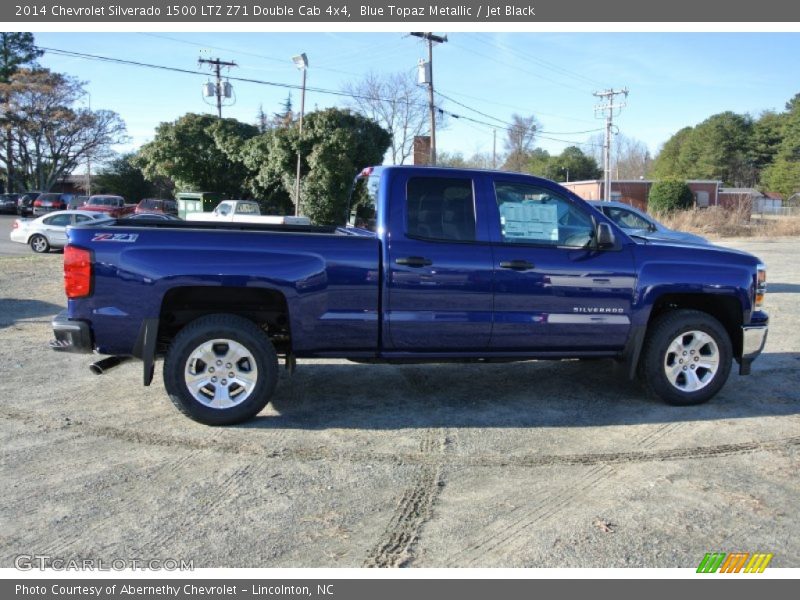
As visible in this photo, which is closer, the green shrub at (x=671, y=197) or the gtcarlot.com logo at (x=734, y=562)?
the gtcarlot.com logo at (x=734, y=562)

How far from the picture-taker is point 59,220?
21812mm

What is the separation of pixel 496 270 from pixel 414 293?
27.2 inches

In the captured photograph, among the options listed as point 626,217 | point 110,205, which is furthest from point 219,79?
point 626,217

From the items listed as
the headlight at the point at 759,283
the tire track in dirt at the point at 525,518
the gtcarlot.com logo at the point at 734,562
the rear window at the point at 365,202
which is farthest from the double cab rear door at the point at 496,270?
the gtcarlot.com logo at the point at 734,562

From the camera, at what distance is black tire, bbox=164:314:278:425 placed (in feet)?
16.2

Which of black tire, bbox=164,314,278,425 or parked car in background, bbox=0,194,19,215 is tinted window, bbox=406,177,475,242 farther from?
parked car in background, bbox=0,194,19,215

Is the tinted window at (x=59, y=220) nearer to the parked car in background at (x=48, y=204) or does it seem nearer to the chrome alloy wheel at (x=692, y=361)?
the parked car in background at (x=48, y=204)

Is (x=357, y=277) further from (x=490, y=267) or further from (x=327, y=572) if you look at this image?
(x=327, y=572)

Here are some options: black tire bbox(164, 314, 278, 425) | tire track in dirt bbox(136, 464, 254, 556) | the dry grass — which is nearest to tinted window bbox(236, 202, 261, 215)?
the dry grass

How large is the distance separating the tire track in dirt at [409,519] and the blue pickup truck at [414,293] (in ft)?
3.97

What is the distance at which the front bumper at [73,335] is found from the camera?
15.9 feet

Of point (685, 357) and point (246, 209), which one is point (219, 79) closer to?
point (246, 209)

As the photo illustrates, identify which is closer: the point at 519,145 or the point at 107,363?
the point at 107,363

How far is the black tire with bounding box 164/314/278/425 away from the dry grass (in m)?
32.1
